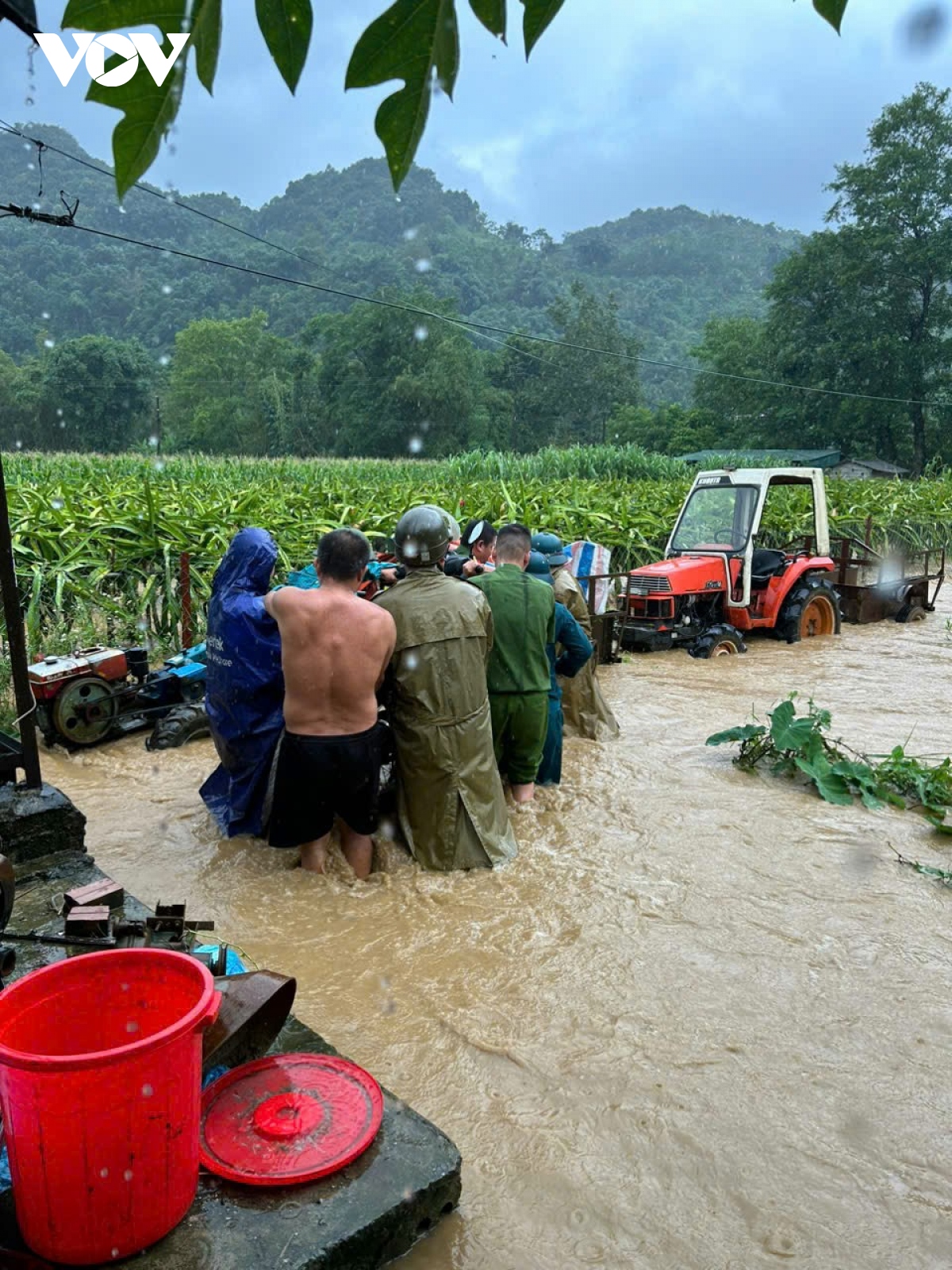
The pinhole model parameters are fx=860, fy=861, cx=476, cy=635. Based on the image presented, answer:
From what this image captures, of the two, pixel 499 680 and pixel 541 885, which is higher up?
pixel 499 680

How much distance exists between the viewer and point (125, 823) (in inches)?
198

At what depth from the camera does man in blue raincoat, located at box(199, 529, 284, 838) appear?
4.07 m

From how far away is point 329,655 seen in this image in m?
3.72

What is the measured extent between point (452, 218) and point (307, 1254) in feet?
219

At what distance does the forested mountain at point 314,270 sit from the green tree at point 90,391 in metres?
2.20

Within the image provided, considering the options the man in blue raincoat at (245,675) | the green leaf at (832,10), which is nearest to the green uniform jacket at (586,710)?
the man in blue raincoat at (245,675)

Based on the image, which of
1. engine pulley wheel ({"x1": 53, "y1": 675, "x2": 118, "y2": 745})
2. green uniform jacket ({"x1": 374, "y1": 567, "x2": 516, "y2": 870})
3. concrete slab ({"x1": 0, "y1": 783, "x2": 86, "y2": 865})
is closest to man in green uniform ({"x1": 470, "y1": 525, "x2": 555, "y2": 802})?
green uniform jacket ({"x1": 374, "y1": 567, "x2": 516, "y2": 870})

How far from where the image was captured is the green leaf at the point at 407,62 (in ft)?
2.74

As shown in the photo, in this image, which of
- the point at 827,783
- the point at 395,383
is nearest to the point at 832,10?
the point at 827,783

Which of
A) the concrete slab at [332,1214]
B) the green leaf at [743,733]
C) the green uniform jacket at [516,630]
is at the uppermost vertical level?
the green uniform jacket at [516,630]

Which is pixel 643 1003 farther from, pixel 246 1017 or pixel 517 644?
pixel 517 644

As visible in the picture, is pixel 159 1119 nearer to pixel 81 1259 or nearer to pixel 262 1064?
pixel 81 1259

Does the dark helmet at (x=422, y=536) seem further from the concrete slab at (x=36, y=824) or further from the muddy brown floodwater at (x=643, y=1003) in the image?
the concrete slab at (x=36, y=824)

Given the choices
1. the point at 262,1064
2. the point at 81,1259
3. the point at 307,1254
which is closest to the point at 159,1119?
the point at 81,1259
